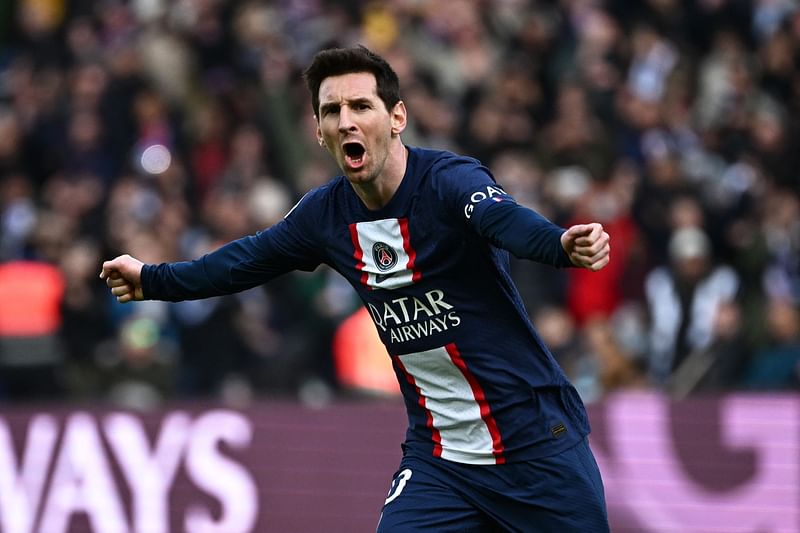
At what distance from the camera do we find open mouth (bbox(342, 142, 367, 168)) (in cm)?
577

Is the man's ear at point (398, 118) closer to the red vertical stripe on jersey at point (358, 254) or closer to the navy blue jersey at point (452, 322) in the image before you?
the navy blue jersey at point (452, 322)

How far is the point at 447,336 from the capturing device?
5820 millimetres

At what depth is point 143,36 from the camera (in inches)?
599

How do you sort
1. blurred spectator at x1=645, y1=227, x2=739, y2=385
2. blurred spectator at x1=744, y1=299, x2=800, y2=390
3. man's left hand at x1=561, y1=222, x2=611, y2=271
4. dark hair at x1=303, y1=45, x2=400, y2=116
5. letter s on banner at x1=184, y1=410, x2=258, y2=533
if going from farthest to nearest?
blurred spectator at x1=645, y1=227, x2=739, y2=385 < blurred spectator at x1=744, y1=299, x2=800, y2=390 < letter s on banner at x1=184, y1=410, x2=258, y2=533 < dark hair at x1=303, y1=45, x2=400, y2=116 < man's left hand at x1=561, y1=222, x2=611, y2=271

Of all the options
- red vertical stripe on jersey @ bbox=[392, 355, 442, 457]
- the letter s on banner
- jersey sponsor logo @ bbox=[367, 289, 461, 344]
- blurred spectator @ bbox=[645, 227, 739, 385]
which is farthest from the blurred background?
jersey sponsor logo @ bbox=[367, 289, 461, 344]

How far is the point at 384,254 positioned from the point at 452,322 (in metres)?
0.37

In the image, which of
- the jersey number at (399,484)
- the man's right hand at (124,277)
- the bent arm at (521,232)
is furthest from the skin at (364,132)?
the jersey number at (399,484)

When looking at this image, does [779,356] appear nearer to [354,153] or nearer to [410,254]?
[410,254]

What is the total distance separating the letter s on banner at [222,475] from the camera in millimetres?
9906

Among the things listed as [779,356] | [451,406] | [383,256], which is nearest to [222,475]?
[779,356]

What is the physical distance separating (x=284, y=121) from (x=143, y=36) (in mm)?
2018

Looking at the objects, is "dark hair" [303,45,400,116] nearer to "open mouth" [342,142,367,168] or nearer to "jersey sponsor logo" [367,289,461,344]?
"open mouth" [342,142,367,168]

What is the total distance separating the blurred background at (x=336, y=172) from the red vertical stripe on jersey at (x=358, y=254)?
4.30 m

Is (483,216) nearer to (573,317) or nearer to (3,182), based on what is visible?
(573,317)
